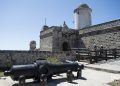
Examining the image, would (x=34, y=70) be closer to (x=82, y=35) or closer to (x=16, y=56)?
(x=16, y=56)

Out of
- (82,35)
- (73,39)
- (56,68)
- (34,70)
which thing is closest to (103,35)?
(82,35)

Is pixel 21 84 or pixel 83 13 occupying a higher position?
pixel 83 13

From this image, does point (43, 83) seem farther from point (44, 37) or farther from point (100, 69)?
point (44, 37)

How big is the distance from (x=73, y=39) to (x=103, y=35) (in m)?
5.53

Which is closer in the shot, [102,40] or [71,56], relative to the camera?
[71,56]

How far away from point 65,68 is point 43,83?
165 cm

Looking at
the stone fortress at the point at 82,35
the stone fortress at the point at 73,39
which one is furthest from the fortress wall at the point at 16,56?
the stone fortress at the point at 82,35

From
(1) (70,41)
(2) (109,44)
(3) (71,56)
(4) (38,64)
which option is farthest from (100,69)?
(1) (70,41)

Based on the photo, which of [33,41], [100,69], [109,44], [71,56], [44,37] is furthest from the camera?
[33,41]

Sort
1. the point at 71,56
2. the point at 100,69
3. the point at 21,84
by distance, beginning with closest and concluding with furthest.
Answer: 1. the point at 21,84
2. the point at 100,69
3. the point at 71,56

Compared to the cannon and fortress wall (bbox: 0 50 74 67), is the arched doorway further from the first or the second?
the cannon

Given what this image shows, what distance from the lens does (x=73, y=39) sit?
81.6 ft

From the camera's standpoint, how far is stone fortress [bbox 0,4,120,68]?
521 inches

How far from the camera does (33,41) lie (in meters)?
33.0
